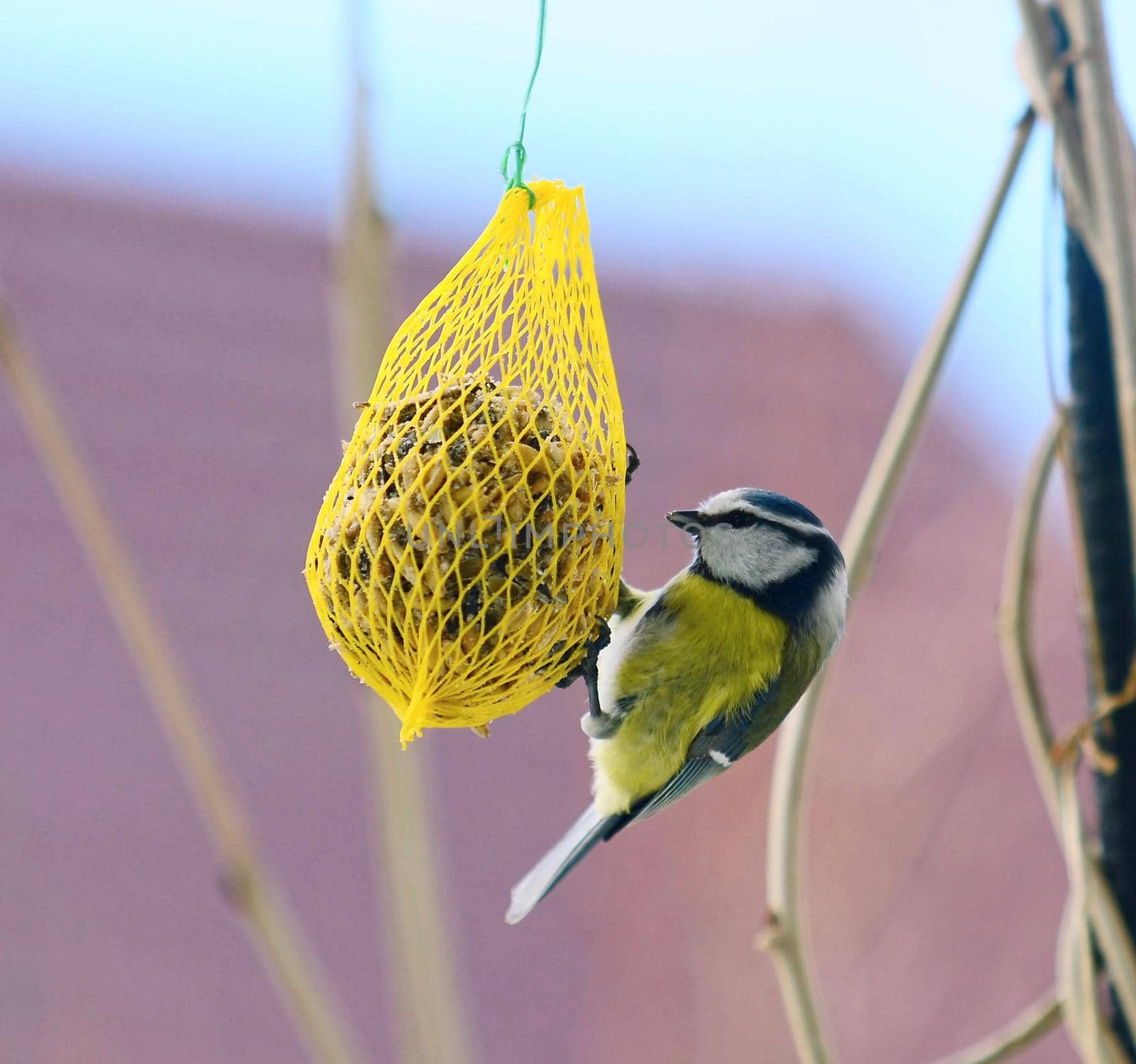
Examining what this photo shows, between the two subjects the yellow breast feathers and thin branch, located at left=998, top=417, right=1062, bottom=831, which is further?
the yellow breast feathers

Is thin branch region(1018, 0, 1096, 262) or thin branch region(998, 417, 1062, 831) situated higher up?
thin branch region(1018, 0, 1096, 262)

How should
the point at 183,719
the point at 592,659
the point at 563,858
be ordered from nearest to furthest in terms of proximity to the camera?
1. the point at 183,719
2. the point at 592,659
3. the point at 563,858

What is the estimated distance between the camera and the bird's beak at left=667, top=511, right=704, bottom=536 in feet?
4.77

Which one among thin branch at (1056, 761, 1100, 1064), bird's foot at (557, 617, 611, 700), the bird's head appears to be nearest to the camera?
thin branch at (1056, 761, 1100, 1064)

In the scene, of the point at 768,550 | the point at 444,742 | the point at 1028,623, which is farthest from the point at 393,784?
the point at 444,742

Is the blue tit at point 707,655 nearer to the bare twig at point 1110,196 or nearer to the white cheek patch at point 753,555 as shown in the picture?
the white cheek patch at point 753,555

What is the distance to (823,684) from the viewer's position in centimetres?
125

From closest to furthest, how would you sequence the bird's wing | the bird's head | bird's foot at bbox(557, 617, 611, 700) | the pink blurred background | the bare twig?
the bare twig → bird's foot at bbox(557, 617, 611, 700) → the bird's head → the bird's wing → the pink blurred background

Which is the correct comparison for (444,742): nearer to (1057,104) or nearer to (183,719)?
(183,719)

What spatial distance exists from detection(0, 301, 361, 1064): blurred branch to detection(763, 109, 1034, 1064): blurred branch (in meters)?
0.41

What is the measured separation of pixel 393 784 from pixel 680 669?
15.9 inches

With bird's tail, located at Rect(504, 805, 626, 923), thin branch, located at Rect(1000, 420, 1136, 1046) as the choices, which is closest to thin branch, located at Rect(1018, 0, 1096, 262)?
thin branch, located at Rect(1000, 420, 1136, 1046)

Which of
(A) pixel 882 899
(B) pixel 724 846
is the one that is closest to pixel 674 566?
(B) pixel 724 846

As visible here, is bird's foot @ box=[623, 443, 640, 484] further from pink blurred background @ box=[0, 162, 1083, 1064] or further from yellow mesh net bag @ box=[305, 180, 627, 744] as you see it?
pink blurred background @ box=[0, 162, 1083, 1064]
